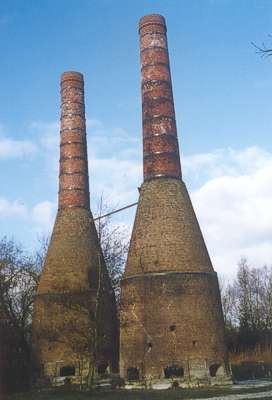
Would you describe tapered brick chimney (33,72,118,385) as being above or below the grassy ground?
above

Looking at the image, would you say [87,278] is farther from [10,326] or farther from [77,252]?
[10,326]

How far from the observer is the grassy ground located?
11.8 meters

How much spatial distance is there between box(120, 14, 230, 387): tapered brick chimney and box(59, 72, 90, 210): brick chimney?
3.81m

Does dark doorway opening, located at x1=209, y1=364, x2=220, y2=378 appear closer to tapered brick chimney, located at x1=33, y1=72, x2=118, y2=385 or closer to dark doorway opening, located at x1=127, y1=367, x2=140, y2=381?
dark doorway opening, located at x1=127, y1=367, x2=140, y2=381

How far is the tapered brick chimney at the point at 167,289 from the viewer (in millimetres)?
13898

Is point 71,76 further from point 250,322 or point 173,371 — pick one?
point 250,322

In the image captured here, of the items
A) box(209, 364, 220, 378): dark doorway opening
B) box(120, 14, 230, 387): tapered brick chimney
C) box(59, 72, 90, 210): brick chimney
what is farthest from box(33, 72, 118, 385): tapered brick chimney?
box(209, 364, 220, 378): dark doorway opening

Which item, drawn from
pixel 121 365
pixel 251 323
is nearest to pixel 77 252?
pixel 121 365

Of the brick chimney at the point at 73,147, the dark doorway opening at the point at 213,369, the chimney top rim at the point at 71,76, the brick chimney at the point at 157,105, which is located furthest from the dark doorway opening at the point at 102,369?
the chimney top rim at the point at 71,76

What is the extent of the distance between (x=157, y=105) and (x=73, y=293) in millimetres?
7246

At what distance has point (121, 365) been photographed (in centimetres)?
1484

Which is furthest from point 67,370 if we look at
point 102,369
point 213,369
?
point 213,369

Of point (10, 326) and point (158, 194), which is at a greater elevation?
point (158, 194)

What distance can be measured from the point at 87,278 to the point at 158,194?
165 inches
